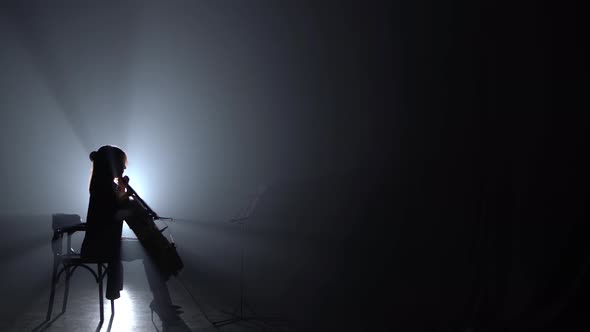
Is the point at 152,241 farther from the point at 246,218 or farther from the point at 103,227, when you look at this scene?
the point at 246,218

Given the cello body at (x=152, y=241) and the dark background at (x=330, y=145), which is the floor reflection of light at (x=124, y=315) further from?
the dark background at (x=330, y=145)

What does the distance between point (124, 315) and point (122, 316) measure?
0.03 metres

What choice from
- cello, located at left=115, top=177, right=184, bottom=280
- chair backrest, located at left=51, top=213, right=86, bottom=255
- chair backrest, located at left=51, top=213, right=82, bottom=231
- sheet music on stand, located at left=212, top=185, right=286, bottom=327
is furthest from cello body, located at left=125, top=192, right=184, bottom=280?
chair backrest, located at left=51, top=213, right=82, bottom=231

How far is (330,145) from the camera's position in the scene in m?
3.97

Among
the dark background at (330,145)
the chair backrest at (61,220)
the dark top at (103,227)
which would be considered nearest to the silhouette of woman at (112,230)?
the dark top at (103,227)

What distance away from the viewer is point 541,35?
2078 millimetres

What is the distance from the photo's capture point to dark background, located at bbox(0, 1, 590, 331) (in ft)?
5.97

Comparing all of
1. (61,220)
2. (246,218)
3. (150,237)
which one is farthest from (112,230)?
(246,218)

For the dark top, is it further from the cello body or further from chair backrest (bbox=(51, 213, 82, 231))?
chair backrest (bbox=(51, 213, 82, 231))

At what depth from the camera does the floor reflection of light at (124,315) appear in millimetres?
2309

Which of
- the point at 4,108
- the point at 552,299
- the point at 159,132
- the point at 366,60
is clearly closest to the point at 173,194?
the point at 159,132

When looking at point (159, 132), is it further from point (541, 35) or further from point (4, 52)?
point (541, 35)

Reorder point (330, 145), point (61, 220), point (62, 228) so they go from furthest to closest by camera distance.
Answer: point (330, 145), point (61, 220), point (62, 228)

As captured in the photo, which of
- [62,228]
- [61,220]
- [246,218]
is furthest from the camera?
[61,220]
